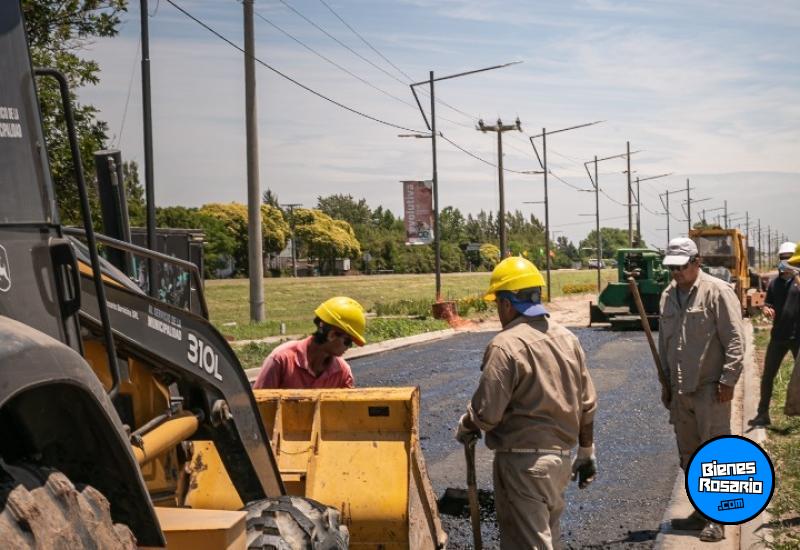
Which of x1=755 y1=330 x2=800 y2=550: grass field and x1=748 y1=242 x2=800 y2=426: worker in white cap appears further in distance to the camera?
x1=748 y1=242 x2=800 y2=426: worker in white cap

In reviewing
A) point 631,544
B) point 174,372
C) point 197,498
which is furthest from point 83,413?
point 631,544

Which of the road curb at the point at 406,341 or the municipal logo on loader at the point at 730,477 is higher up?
the municipal logo on loader at the point at 730,477

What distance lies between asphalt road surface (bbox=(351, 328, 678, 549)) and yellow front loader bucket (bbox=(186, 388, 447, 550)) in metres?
1.49

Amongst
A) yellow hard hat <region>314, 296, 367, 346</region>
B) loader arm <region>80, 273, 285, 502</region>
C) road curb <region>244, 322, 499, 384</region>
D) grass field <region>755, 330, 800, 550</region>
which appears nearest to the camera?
loader arm <region>80, 273, 285, 502</region>

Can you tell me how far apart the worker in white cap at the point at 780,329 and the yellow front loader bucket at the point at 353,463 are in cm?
Answer: 608

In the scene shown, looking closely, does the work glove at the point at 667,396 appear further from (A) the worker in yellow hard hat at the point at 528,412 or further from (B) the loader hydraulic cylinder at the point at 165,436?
(B) the loader hydraulic cylinder at the point at 165,436

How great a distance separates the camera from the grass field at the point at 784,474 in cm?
677

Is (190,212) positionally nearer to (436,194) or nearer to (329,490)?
(436,194)

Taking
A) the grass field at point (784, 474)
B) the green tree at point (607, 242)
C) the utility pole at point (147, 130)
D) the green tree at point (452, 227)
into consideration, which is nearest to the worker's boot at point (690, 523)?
the grass field at point (784, 474)

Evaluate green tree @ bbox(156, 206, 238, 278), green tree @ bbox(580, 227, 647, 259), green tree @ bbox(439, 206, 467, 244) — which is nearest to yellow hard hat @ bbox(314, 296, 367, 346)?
green tree @ bbox(156, 206, 238, 278)

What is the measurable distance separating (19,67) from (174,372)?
1538 millimetres

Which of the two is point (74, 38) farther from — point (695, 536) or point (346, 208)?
point (346, 208)

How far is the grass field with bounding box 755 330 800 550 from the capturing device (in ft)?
22.2

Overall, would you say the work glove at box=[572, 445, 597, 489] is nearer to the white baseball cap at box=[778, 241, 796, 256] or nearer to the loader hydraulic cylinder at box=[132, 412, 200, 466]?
the loader hydraulic cylinder at box=[132, 412, 200, 466]
